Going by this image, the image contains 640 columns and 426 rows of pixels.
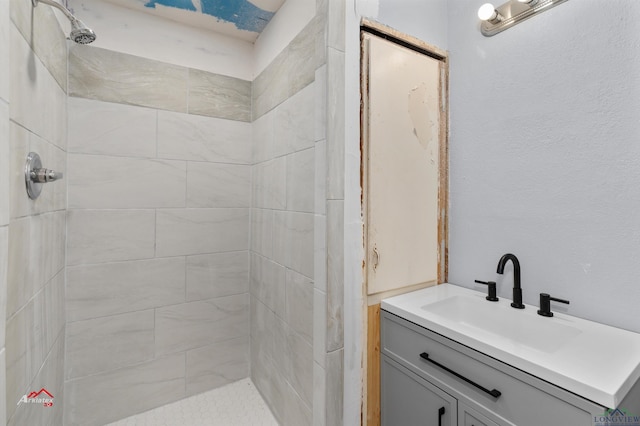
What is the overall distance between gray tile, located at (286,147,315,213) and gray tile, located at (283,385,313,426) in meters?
0.92

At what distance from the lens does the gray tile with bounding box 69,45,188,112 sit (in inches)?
60.2

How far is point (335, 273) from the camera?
117cm

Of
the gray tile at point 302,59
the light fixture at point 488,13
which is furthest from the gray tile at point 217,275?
the light fixture at point 488,13

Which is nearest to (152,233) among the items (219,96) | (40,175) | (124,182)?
(124,182)

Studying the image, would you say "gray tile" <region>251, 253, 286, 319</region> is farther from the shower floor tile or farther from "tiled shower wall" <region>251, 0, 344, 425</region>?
the shower floor tile

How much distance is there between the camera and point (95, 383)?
159 centimetres

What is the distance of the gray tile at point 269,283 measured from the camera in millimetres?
1595

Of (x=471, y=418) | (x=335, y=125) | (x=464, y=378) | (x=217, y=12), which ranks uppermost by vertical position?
(x=217, y=12)

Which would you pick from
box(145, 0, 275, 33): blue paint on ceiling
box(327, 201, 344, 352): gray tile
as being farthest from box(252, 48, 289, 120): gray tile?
box(327, 201, 344, 352): gray tile

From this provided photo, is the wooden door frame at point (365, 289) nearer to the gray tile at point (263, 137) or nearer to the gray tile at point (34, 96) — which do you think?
the gray tile at point (263, 137)

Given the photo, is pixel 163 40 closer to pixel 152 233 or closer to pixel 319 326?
pixel 152 233

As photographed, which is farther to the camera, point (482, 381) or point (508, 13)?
point (508, 13)

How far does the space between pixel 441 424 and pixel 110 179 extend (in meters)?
1.92

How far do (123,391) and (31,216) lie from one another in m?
1.17
